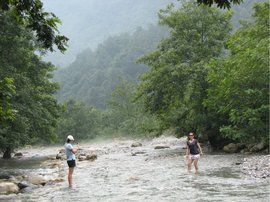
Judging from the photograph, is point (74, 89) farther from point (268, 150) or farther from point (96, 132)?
point (268, 150)

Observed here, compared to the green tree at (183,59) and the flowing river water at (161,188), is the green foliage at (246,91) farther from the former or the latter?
the flowing river water at (161,188)

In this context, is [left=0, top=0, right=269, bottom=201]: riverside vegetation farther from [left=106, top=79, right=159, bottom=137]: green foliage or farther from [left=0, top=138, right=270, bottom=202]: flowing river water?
[left=106, top=79, right=159, bottom=137]: green foliage

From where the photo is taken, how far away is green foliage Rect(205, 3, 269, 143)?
2678 centimetres

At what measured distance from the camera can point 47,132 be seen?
118 feet

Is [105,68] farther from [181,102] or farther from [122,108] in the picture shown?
[181,102]

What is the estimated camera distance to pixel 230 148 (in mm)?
32125

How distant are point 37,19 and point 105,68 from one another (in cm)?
15311

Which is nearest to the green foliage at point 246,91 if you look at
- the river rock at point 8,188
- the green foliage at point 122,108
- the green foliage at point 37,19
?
the river rock at point 8,188

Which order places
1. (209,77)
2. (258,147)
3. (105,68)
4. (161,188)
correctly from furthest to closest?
(105,68)
(209,77)
(258,147)
(161,188)

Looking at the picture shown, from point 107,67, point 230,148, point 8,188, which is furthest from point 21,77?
point 107,67

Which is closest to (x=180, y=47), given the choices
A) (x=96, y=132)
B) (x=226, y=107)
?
(x=226, y=107)

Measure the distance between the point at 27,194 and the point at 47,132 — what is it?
790 inches

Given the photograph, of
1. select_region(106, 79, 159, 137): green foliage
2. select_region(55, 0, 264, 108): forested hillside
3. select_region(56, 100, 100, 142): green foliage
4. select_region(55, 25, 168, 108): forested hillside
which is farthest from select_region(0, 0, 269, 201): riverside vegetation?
select_region(55, 25, 168, 108): forested hillside

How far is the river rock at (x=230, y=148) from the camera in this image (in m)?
31.7
